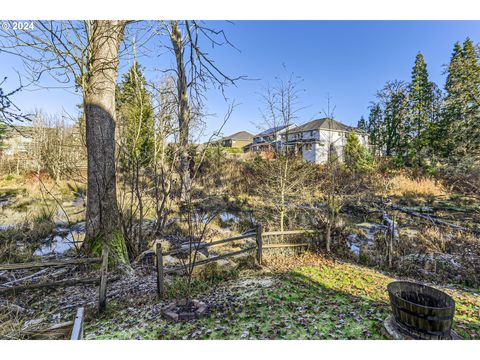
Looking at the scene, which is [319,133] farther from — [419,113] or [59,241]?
[419,113]

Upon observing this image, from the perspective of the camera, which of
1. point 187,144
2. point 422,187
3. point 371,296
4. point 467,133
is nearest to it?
point 371,296

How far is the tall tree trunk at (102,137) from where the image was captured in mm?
3596

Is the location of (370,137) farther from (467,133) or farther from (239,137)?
(239,137)

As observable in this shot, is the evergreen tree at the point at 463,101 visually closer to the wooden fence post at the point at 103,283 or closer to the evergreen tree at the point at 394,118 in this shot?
the evergreen tree at the point at 394,118

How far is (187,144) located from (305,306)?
131 inches

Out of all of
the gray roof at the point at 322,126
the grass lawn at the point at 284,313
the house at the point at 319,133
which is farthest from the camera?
the gray roof at the point at 322,126

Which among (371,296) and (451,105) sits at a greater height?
(451,105)

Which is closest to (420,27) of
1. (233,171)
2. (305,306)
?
(305,306)

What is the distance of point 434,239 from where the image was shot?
5.02 meters

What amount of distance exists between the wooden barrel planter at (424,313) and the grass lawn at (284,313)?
27 centimetres

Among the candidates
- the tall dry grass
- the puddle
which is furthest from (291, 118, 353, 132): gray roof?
the puddle

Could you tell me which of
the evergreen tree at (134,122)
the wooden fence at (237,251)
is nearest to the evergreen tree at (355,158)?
the wooden fence at (237,251)
